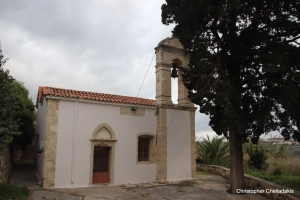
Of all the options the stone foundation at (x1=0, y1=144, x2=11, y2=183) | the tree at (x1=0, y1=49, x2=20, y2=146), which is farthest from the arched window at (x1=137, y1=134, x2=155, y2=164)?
the tree at (x1=0, y1=49, x2=20, y2=146)

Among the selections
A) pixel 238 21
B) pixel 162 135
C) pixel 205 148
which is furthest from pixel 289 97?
pixel 205 148

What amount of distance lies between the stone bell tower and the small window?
20.6 inches

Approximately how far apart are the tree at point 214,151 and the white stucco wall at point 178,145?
3.34 meters

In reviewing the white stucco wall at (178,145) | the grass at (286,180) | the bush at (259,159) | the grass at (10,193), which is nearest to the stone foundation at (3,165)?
the grass at (10,193)

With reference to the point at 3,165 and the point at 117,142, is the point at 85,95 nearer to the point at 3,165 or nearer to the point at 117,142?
the point at 117,142

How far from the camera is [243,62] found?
7641 millimetres

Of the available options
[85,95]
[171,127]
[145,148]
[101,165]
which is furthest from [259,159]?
[85,95]

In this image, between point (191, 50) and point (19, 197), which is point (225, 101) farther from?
point (19, 197)

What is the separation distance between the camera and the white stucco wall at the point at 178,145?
1116 centimetres

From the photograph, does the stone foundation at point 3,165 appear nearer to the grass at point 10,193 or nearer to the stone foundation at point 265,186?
the grass at point 10,193

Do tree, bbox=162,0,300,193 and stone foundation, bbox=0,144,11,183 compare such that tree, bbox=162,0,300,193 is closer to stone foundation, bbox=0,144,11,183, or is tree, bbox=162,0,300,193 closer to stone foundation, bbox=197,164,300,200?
stone foundation, bbox=197,164,300,200

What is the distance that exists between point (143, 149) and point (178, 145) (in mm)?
1606

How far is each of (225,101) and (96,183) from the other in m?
6.25

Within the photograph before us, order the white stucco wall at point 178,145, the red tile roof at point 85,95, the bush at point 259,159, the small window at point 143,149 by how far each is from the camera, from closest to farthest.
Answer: the red tile roof at point 85,95, the white stucco wall at point 178,145, the small window at point 143,149, the bush at point 259,159
